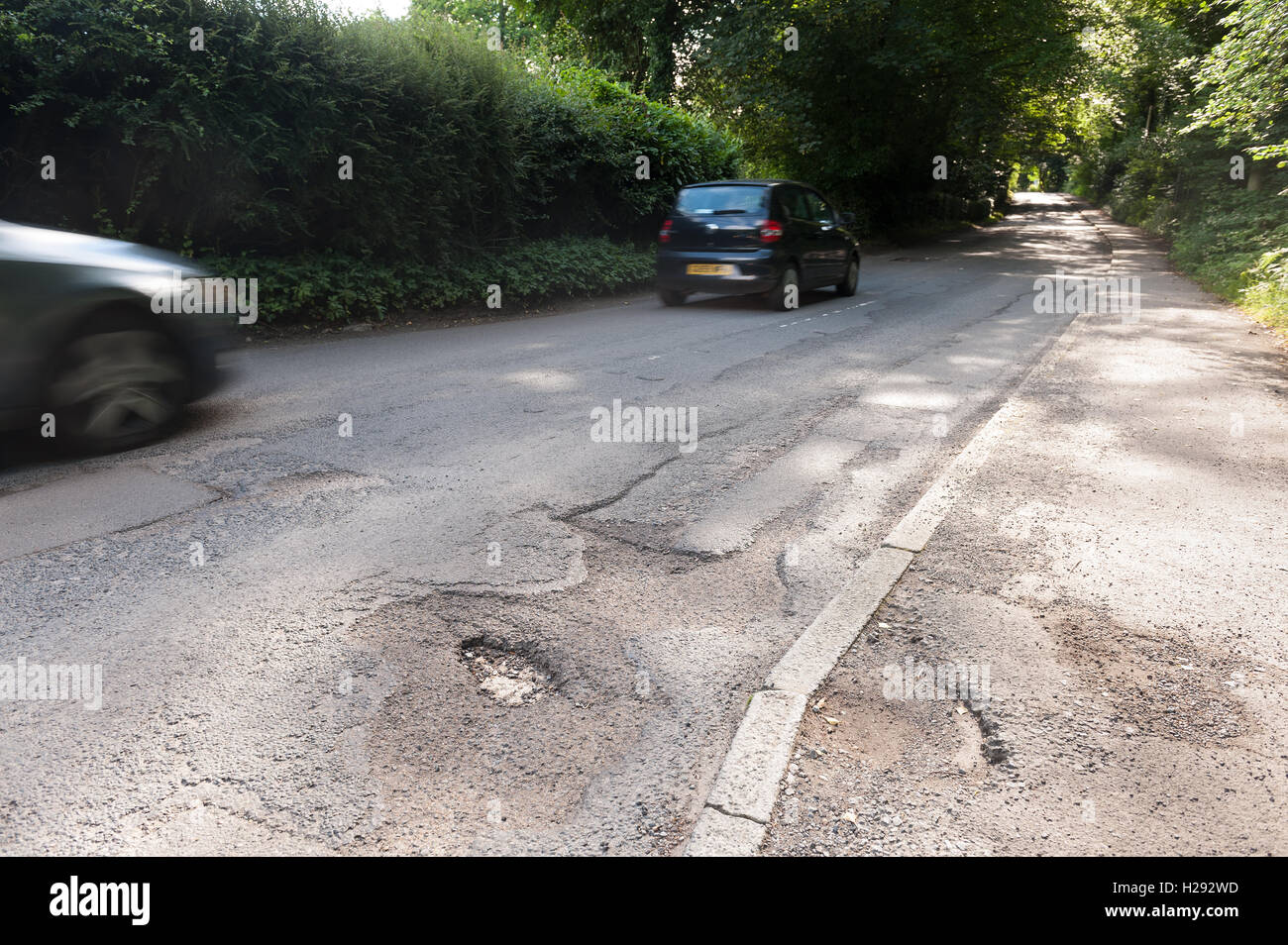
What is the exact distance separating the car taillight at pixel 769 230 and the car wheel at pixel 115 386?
30.4ft

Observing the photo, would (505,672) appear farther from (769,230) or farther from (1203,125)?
(1203,125)

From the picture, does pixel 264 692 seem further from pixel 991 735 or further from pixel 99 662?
pixel 991 735

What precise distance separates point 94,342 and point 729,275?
9455 millimetres

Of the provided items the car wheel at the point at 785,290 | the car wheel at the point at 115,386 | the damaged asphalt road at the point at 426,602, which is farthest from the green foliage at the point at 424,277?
the car wheel at the point at 115,386

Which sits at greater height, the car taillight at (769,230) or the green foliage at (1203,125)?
the green foliage at (1203,125)

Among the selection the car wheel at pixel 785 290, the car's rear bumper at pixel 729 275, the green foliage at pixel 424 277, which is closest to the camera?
the green foliage at pixel 424 277

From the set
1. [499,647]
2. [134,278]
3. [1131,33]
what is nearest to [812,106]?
[1131,33]

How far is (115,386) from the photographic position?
5.30m

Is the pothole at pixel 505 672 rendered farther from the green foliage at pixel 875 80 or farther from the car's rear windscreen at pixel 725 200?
the green foliage at pixel 875 80

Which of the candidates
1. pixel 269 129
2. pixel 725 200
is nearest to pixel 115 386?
pixel 269 129

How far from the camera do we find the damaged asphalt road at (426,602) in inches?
93.5

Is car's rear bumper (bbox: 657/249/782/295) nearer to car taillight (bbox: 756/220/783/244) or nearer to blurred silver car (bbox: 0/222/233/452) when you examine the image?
car taillight (bbox: 756/220/783/244)

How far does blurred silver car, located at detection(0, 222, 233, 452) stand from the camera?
4773 millimetres
